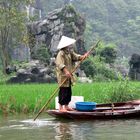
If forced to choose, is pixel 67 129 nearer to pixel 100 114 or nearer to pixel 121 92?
pixel 100 114

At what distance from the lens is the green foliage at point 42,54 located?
3033 cm

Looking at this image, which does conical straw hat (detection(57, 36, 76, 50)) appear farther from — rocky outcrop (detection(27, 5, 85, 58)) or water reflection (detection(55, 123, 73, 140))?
rocky outcrop (detection(27, 5, 85, 58))

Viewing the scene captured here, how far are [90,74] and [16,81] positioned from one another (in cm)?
658

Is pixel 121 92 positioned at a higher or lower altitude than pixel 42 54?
lower

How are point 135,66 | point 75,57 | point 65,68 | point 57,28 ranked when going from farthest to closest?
point 57,28, point 135,66, point 75,57, point 65,68

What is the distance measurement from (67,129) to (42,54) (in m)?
23.2

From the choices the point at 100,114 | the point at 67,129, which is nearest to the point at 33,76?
the point at 100,114

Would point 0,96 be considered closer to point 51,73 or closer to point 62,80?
point 62,80

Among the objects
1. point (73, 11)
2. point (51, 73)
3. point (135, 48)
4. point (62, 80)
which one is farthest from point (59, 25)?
point (135, 48)

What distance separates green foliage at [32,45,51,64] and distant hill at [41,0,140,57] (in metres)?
25.0

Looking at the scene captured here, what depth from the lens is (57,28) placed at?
32844 millimetres

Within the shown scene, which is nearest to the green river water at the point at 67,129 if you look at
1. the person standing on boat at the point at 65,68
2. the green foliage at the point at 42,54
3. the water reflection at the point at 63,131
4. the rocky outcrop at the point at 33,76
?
the water reflection at the point at 63,131

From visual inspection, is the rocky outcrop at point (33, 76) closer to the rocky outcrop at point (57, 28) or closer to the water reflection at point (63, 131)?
the rocky outcrop at point (57, 28)

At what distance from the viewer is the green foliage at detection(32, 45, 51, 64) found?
3033 cm
